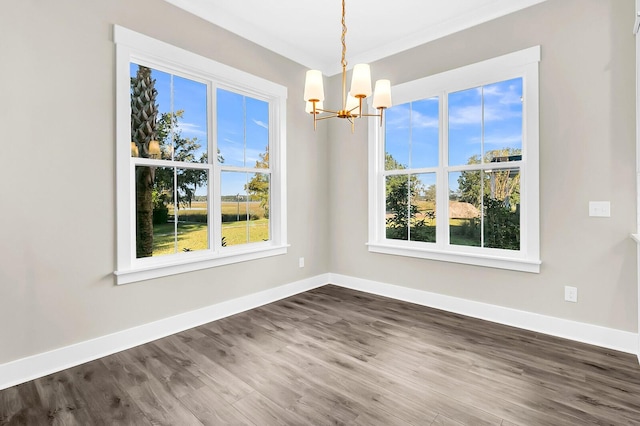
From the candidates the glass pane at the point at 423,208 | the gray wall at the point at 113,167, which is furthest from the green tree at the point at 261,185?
the glass pane at the point at 423,208

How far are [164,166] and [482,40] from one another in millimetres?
3287

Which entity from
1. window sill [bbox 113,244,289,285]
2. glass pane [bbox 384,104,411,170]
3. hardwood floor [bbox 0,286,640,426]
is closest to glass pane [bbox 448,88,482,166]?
glass pane [bbox 384,104,411,170]

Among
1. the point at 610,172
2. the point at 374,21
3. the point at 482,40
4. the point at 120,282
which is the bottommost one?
the point at 120,282

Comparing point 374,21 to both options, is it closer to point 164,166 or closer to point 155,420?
point 164,166

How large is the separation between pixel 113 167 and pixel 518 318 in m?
3.77

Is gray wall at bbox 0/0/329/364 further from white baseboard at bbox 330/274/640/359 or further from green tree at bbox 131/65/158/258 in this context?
white baseboard at bbox 330/274/640/359

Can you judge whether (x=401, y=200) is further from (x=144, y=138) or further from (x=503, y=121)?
(x=144, y=138)

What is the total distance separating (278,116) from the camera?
3928 millimetres

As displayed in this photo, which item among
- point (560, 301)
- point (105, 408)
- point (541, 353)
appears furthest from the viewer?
point (560, 301)

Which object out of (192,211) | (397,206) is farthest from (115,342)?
(397,206)

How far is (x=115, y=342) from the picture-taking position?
8.55ft

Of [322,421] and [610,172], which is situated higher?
[610,172]

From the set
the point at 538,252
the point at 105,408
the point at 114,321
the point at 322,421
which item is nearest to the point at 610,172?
the point at 538,252

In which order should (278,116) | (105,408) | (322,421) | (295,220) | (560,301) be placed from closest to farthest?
(322,421), (105,408), (560,301), (278,116), (295,220)
